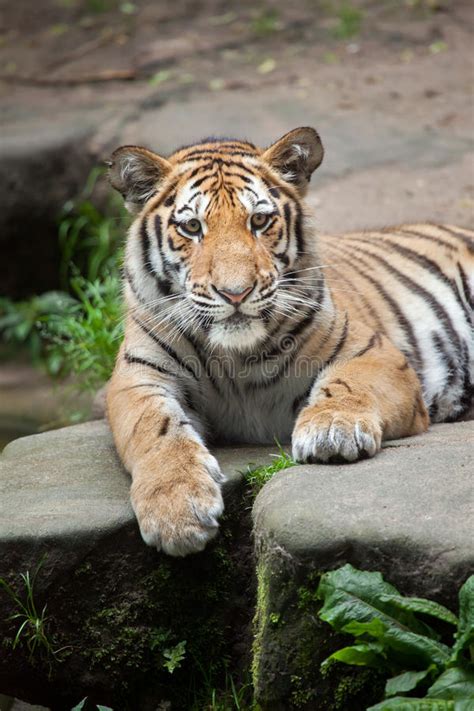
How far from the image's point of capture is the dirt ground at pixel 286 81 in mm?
7301

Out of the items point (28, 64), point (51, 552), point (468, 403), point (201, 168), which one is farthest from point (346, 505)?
point (28, 64)

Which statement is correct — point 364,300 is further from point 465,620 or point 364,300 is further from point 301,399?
point 465,620

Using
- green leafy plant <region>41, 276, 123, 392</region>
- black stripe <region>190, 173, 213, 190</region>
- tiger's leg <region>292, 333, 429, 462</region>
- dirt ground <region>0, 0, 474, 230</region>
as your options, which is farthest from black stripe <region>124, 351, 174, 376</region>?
dirt ground <region>0, 0, 474, 230</region>

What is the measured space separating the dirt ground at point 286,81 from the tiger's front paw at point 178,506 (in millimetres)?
3632

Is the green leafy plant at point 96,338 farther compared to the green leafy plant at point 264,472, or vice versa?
the green leafy plant at point 96,338

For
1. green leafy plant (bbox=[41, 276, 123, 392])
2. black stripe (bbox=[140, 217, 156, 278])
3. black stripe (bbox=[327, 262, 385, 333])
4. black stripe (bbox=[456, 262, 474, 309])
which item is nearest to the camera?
black stripe (bbox=[140, 217, 156, 278])

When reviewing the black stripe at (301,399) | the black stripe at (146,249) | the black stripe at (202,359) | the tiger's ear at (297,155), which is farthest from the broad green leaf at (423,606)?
the tiger's ear at (297,155)

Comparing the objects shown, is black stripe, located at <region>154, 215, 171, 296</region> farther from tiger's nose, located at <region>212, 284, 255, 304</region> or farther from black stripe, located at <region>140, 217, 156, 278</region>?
tiger's nose, located at <region>212, 284, 255, 304</region>

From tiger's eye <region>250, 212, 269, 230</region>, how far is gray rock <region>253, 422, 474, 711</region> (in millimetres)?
968

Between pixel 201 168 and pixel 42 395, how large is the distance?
13.4ft

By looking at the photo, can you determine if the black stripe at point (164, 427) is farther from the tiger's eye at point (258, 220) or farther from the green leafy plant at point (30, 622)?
the tiger's eye at point (258, 220)

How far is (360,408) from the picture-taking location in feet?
11.5

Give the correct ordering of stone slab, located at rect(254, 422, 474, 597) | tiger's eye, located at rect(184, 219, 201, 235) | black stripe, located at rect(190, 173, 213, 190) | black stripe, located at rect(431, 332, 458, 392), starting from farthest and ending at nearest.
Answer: black stripe, located at rect(431, 332, 458, 392), black stripe, located at rect(190, 173, 213, 190), tiger's eye, located at rect(184, 219, 201, 235), stone slab, located at rect(254, 422, 474, 597)

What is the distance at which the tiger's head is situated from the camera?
3.54 metres
